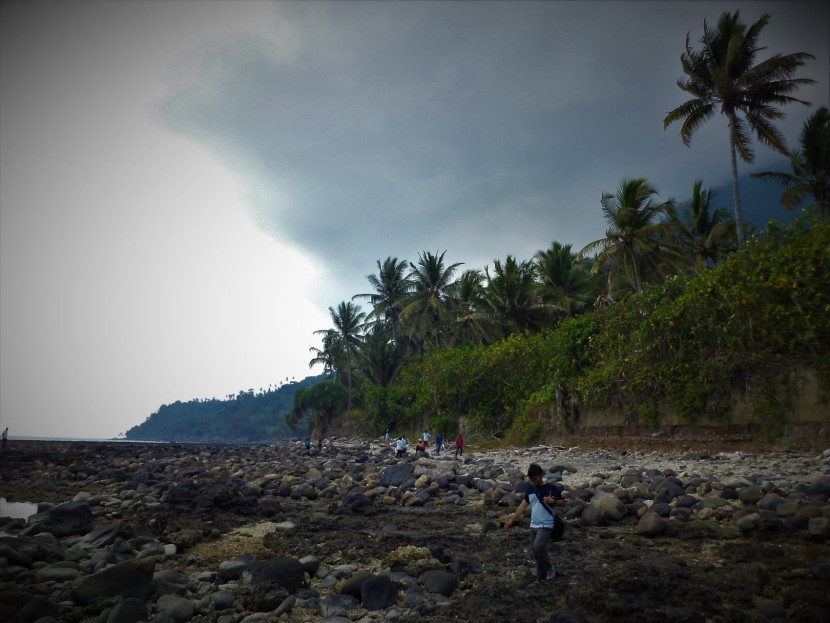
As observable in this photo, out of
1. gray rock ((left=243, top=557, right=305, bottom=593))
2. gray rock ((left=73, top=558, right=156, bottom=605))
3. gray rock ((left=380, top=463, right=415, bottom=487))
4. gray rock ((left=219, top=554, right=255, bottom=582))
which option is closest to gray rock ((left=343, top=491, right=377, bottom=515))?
gray rock ((left=380, top=463, right=415, bottom=487))

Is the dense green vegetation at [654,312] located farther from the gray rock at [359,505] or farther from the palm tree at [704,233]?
the gray rock at [359,505]

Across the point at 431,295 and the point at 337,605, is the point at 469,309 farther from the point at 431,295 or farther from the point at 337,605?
the point at 337,605

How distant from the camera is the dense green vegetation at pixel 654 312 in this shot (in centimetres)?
1084

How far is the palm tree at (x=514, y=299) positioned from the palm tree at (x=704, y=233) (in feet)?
30.0

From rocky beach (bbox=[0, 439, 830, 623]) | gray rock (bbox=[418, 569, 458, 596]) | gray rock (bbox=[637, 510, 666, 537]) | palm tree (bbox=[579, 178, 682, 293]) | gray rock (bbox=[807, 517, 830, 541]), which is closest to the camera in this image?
rocky beach (bbox=[0, 439, 830, 623])

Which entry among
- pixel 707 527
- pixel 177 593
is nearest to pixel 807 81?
pixel 707 527

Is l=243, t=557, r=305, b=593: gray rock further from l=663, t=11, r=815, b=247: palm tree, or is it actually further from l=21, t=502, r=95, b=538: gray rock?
l=663, t=11, r=815, b=247: palm tree

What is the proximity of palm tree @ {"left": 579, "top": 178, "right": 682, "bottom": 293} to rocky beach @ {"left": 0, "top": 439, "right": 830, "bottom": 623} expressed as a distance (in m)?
15.7

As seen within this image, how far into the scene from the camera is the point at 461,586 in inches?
192

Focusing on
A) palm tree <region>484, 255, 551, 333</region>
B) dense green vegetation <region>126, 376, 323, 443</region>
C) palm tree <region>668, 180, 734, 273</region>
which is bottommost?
dense green vegetation <region>126, 376, 323, 443</region>

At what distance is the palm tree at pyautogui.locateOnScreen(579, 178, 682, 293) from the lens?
2392 cm

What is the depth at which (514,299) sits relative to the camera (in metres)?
29.2

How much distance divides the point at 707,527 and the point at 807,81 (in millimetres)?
20369

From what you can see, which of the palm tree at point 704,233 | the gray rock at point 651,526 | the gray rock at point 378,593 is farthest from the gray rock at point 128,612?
the palm tree at point 704,233
